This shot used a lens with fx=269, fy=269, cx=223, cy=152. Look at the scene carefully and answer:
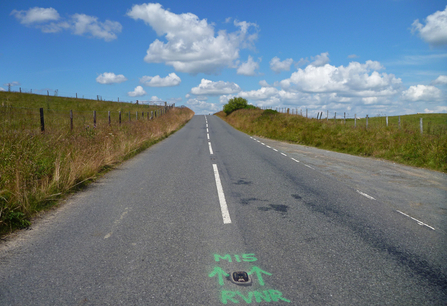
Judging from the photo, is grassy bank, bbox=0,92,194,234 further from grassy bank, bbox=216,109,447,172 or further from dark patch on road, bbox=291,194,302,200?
grassy bank, bbox=216,109,447,172

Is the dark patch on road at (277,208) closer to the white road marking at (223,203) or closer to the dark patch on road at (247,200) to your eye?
the dark patch on road at (247,200)

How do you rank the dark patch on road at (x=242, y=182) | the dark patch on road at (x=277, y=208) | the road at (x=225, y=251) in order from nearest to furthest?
the road at (x=225, y=251) → the dark patch on road at (x=277, y=208) → the dark patch on road at (x=242, y=182)

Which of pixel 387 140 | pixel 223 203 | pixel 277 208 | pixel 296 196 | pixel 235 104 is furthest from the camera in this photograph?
pixel 235 104

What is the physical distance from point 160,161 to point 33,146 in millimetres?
4499

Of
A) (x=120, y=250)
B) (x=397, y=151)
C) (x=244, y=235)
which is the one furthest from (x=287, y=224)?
(x=397, y=151)

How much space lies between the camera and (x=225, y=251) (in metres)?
3.50

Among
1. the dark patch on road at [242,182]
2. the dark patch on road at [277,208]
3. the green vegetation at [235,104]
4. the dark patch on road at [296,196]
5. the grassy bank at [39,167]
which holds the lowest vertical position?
the dark patch on road at [277,208]

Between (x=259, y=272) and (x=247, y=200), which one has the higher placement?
(x=247, y=200)

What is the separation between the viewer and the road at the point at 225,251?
2.69 metres

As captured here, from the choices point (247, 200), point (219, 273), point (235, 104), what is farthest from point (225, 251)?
point (235, 104)

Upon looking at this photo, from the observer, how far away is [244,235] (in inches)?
156

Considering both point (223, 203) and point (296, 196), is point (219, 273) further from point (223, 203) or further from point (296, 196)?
point (296, 196)

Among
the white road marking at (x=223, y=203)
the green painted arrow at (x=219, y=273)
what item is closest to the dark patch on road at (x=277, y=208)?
the white road marking at (x=223, y=203)

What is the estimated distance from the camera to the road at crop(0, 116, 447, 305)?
269 cm
